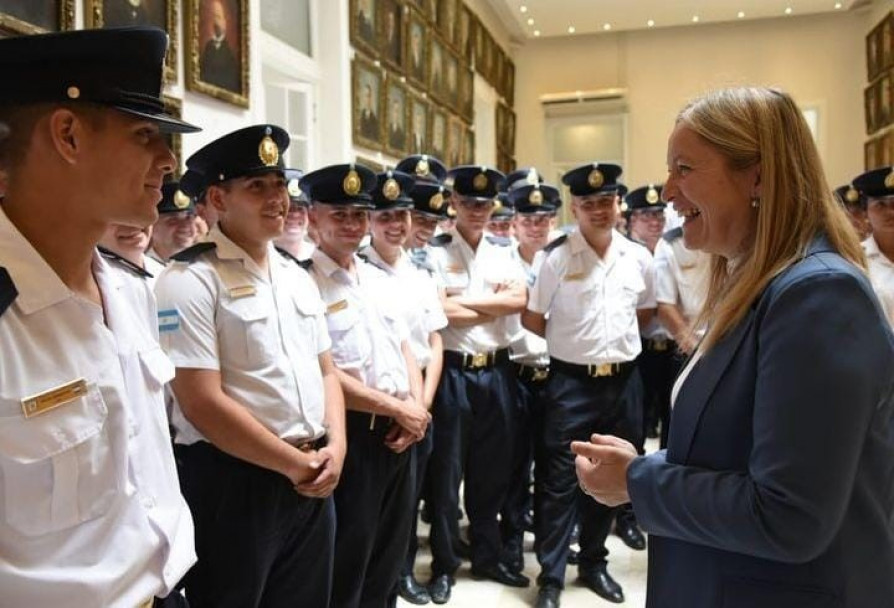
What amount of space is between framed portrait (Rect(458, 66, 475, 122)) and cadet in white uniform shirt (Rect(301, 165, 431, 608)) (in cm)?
797

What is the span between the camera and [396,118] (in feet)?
26.1

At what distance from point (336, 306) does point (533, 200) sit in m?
2.38

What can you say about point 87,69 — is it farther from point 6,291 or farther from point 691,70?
point 691,70

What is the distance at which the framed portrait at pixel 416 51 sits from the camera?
26.9 ft

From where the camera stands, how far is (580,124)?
1459 cm

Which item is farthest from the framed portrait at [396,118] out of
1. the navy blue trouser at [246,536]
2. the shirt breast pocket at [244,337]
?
the navy blue trouser at [246,536]

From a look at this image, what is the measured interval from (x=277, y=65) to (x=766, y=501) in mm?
5586

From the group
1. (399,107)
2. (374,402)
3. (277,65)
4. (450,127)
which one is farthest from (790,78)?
(374,402)

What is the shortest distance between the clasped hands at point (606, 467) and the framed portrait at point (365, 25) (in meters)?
5.98

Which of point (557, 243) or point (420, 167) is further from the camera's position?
point (420, 167)

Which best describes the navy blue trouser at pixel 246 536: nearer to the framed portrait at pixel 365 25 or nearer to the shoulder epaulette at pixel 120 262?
the shoulder epaulette at pixel 120 262

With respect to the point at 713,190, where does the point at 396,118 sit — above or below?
above

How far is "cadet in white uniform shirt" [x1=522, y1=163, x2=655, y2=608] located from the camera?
12.5 feet

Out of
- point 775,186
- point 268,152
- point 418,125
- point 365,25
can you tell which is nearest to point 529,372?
point 268,152
